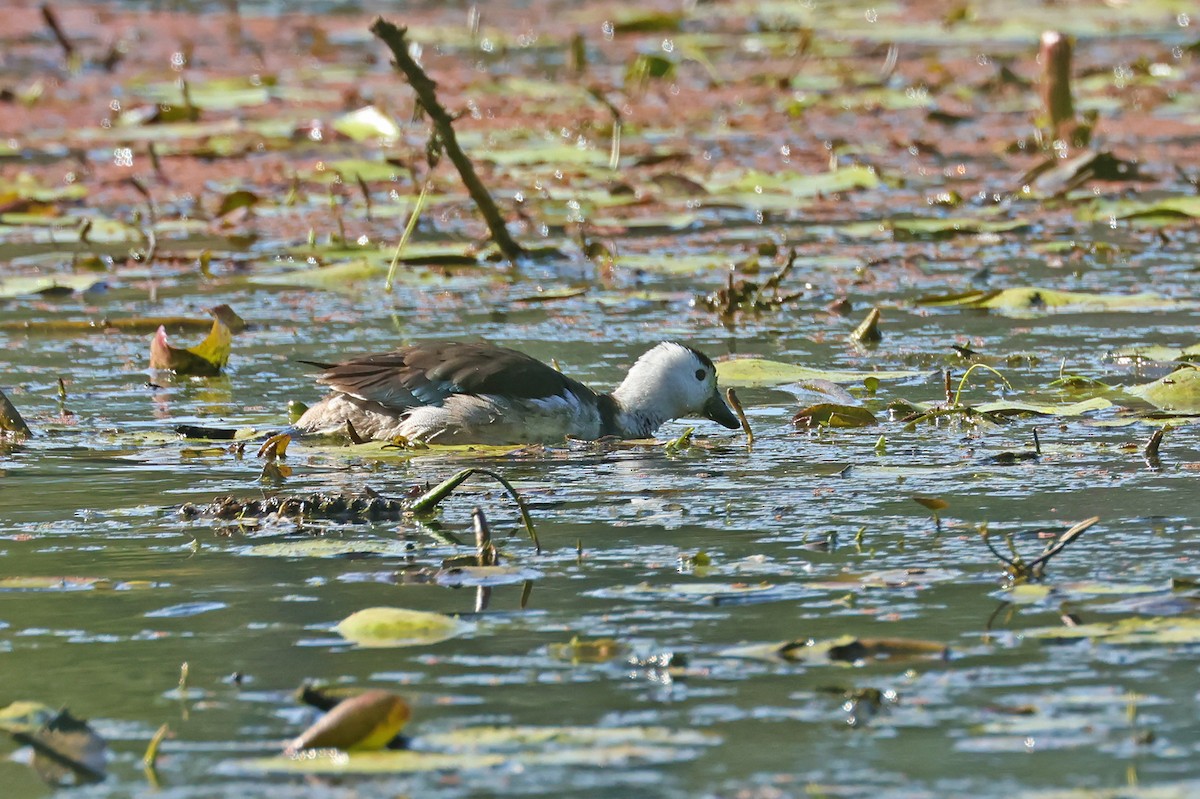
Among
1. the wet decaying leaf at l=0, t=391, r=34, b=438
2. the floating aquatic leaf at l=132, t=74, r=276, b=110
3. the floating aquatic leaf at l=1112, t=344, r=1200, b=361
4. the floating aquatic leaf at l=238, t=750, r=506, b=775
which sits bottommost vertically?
the floating aquatic leaf at l=238, t=750, r=506, b=775

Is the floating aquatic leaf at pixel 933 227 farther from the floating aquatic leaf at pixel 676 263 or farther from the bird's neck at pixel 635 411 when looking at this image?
the bird's neck at pixel 635 411

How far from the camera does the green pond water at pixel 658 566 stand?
15.0 feet

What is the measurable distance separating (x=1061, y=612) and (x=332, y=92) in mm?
15965

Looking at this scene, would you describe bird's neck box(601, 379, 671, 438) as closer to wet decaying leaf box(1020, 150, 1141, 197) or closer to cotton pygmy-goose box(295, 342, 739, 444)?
cotton pygmy-goose box(295, 342, 739, 444)

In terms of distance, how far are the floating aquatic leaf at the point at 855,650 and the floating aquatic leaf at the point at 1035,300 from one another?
567 cm

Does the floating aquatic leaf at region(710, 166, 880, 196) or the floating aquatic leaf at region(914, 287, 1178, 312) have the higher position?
the floating aquatic leaf at region(710, 166, 880, 196)

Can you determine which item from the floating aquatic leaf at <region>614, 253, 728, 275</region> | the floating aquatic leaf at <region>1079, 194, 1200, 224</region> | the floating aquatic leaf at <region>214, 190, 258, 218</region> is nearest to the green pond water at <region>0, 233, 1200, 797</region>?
the floating aquatic leaf at <region>614, 253, 728, 275</region>

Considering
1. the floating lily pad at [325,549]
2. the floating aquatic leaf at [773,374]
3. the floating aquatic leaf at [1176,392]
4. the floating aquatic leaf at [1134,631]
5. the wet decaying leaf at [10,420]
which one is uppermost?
the floating aquatic leaf at [773,374]

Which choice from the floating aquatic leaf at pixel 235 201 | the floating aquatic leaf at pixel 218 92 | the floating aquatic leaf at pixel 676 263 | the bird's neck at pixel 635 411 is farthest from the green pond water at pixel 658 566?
the floating aquatic leaf at pixel 218 92

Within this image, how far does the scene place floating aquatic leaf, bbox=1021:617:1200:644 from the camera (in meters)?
5.20

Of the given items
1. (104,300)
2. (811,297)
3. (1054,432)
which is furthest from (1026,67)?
(1054,432)

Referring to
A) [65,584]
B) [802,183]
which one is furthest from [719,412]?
[802,183]

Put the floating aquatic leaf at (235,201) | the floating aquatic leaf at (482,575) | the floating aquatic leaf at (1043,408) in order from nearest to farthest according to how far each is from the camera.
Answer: the floating aquatic leaf at (482,575)
the floating aquatic leaf at (1043,408)
the floating aquatic leaf at (235,201)

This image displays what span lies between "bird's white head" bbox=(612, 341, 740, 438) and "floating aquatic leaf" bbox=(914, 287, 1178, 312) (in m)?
2.41
